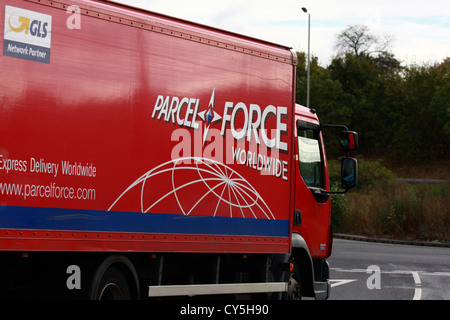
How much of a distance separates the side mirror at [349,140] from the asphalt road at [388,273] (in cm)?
393

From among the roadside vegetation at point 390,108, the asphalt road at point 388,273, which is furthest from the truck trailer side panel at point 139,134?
the roadside vegetation at point 390,108

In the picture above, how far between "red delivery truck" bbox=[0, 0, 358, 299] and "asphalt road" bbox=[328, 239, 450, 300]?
481 centimetres

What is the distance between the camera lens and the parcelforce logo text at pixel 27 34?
7.20 metres

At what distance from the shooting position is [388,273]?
19.6 metres

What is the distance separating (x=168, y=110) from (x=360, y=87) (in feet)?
241

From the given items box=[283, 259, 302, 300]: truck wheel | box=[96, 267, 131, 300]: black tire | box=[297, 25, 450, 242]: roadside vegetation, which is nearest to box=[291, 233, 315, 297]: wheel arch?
box=[283, 259, 302, 300]: truck wheel

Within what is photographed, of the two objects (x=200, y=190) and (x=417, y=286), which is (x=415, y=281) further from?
(x=200, y=190)

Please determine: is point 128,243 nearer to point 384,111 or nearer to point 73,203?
point 73,203

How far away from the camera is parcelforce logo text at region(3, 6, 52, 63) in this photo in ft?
23.6

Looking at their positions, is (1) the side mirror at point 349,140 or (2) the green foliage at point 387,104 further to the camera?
(2) the green foliage at point 387,104

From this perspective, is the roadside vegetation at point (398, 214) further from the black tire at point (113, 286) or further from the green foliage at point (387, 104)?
the green foliage at point (387, 104)

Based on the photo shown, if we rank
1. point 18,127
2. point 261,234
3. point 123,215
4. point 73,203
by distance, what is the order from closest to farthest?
point 18,127 < point 73,203 < point 123,215 < point 261,234

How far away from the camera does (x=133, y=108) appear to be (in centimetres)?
832

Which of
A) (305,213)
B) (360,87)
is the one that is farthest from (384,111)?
Result: (305,213)
